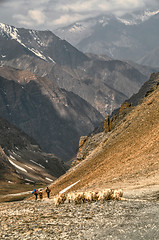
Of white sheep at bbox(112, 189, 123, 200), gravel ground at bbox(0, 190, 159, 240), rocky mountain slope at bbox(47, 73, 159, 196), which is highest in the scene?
rocky mountain slope at bbox(47, 73, 159, 196)

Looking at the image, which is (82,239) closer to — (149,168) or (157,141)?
(149,168)

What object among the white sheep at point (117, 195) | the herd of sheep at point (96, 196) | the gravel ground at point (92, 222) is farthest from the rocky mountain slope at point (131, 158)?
the gravel ground at point (92, 222)

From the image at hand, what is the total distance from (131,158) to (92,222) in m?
25.8

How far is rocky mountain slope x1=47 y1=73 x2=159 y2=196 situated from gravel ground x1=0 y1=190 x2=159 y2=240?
28.4 feet

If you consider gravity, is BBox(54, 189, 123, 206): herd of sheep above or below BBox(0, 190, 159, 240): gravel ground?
above

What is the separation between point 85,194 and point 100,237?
10258mm

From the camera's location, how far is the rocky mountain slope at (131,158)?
3459cm

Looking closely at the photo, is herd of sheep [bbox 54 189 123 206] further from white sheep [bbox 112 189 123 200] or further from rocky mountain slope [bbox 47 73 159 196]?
rocky mountain slope [bbox 47 73 159 196]

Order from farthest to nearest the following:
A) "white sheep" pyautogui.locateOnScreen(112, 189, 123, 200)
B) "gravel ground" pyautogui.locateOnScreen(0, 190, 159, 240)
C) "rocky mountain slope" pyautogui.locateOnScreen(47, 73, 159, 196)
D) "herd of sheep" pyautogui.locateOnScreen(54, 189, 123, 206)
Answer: "rocky mountain slope" pyautogui.locateOnScreen(47, 73, 159, 196) < "herd of sheep" pyautogui.locateOnScreen(54, 189, 123, 206) < "white sheep" pyautogui.locateOnScreen(112, 189, 123, 200) < "gravel ground" pyautogui.locateOnScreen(0, 190, 159, 240)

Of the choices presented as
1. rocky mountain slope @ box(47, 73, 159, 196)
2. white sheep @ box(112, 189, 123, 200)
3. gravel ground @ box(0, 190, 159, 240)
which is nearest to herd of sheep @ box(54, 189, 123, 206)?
white sheep @ box(112, 189, 123, 200)

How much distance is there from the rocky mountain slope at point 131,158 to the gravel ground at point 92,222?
28.4ft

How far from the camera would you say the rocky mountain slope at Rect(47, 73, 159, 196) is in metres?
34.6

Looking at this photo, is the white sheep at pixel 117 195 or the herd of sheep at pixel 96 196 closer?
the white sheep at pixel 117 195

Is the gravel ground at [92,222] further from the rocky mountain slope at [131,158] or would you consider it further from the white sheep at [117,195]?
the rocky mountain slope at [131,158]
